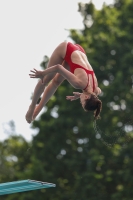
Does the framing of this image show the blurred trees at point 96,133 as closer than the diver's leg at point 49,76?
No

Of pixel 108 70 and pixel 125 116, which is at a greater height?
pixel 108 70

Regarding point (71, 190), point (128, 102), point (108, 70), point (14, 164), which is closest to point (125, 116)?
point (128, 102)

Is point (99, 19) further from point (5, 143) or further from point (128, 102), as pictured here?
point (5, 143)

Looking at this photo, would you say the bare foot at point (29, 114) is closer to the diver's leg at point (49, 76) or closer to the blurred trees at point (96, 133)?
the diver's leg at point (49, 76)

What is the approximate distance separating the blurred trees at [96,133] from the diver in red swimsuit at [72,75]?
11.5 m

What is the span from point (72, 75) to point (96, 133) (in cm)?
1400

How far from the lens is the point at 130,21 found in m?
24.6

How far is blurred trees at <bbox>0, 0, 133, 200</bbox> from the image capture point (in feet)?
75.0

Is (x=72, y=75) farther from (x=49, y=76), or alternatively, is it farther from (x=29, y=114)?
(x=29, y=114)

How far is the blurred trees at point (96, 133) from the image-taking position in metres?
22.9

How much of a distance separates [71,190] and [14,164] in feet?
22.5

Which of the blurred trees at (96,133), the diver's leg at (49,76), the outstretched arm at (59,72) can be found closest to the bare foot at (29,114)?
the diver's leg at (49,76)

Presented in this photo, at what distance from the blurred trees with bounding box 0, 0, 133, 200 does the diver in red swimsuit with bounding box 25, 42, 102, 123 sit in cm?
1151

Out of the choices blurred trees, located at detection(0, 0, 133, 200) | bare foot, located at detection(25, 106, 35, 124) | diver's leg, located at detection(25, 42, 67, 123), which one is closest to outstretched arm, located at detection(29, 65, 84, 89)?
diver's leg, located at detection(25, 42, 67, 123)
